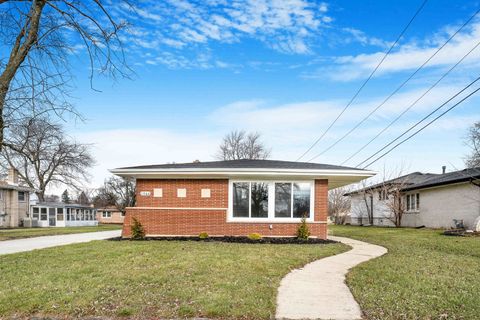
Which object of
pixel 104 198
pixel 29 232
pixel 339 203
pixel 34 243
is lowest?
pixel 339 203

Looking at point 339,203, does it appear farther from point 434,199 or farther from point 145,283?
point 145,283

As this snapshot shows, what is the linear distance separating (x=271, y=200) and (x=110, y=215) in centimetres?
4536

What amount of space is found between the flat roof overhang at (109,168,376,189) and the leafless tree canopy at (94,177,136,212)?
37917 millimetres

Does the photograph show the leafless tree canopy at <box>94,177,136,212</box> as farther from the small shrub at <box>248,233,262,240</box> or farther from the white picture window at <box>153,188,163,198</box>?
the small shrub at <box>248,233,262,240</box>

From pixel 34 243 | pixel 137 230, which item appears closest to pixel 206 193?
pixel 137 230

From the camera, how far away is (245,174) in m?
14.8

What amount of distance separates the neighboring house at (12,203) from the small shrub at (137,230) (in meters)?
24.3

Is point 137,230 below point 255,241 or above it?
above

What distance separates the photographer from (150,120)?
16.5m

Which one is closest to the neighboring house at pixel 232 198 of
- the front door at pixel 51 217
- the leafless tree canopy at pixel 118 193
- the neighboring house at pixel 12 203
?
the neighboring house at pixel 12 203

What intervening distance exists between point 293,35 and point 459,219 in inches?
578

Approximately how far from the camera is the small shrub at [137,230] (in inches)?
579

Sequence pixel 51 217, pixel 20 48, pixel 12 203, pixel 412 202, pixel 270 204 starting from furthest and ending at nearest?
pixel 51 217 < pixel 12 203 < pixel 412 202 < pixel 270 204 < pixel 20 48

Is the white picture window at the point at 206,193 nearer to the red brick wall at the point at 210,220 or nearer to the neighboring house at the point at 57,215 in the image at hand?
the red brick wall at the point at 210,220
